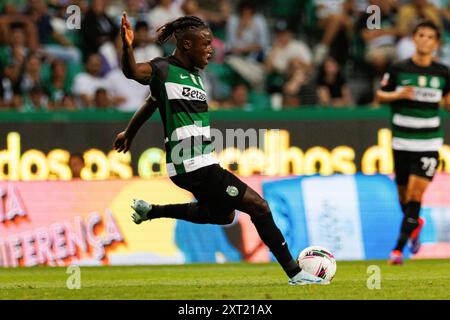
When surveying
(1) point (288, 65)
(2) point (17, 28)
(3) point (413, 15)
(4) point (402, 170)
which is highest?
(3) point (413, 15)

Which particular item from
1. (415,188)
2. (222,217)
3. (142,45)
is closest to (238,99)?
(142,45)

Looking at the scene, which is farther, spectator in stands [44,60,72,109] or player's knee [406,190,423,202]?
spectator in stands [44,60,72,109]

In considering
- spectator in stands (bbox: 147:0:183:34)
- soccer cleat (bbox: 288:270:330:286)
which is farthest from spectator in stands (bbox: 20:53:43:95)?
soccer cleat (bbox: 288:270:330:286)

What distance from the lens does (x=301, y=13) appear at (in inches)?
757

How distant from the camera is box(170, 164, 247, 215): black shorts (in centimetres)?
1000

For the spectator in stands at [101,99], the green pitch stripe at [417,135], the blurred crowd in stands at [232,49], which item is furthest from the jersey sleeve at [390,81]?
the spectator in stands at [101,99]

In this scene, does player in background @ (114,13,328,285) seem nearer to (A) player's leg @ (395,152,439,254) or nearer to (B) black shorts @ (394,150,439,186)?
(A) player's leg @ (395,152,439,254)

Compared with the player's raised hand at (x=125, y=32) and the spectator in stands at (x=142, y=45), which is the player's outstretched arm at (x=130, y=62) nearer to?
the player's raised hand at (x=125, y=32)

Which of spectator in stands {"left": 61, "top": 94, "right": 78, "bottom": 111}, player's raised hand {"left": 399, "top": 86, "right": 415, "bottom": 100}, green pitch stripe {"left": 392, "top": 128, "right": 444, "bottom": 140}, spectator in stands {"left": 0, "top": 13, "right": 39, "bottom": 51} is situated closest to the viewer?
player's raised hand {"left": 399, "top": 86, "right": 415, "bottom": 100}

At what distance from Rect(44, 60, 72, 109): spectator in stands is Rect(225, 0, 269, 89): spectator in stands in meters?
2.72

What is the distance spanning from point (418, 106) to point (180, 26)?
4.42 meters

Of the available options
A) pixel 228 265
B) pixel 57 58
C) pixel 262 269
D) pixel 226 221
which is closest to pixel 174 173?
pixel 226 221

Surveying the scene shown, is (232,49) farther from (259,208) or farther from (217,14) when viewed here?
(259,208)

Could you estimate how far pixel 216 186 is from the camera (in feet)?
32.9
